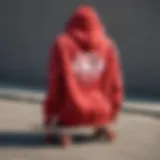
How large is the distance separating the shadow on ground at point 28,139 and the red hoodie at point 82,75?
0.25 metres

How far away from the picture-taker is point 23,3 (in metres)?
11.4

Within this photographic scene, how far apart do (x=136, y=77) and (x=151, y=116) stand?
49.5 inches

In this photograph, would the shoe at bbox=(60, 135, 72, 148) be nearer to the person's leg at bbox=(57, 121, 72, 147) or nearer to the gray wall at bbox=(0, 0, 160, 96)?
the person's leg at bbox=(57, 121, 72, 147)

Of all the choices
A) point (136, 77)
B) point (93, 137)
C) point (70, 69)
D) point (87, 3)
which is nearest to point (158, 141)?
point (93, 137)

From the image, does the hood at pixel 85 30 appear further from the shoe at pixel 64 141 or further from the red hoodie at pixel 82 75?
the shoe at pixel 64 141

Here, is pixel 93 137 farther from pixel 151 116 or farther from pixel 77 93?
pixel 151 116

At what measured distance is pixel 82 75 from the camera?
820 cm

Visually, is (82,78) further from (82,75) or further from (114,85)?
(114,85)

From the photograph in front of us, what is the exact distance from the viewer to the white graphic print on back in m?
8.18

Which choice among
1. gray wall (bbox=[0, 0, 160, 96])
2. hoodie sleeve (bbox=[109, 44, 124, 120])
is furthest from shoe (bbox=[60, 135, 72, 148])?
gray wall (bbox=[0, 0, 160, 96])

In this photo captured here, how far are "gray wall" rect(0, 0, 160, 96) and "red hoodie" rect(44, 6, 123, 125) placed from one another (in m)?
2.47

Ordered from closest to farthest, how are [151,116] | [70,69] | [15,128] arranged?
1. [70,69]
2. [15,128]
3. [151,116]

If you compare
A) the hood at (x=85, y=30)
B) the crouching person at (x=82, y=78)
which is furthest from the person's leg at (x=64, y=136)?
the hood at (x=85, y=30)

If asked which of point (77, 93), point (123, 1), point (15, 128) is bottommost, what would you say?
point (15, 128)
